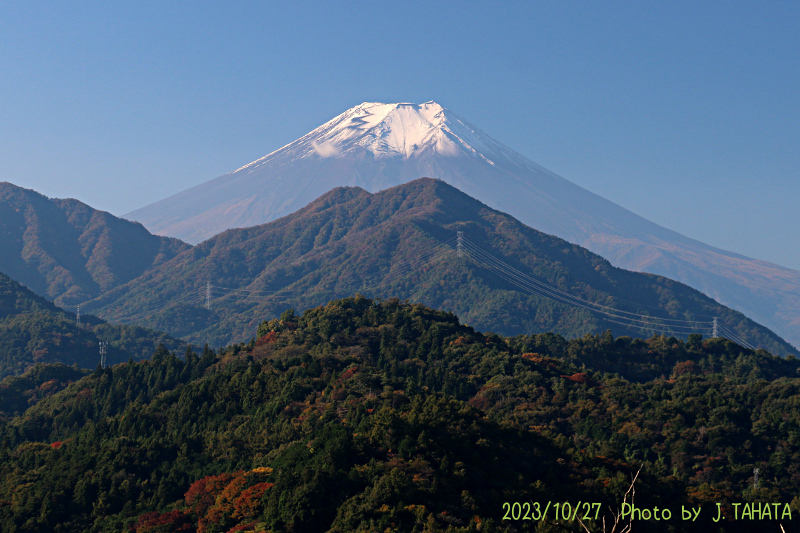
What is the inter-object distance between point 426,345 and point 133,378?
102ft

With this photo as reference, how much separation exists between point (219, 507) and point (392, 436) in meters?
10.8

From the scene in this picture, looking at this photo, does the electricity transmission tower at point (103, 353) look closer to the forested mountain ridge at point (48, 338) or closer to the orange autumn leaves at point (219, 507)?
the forested mountain ridge at point (48, 338)

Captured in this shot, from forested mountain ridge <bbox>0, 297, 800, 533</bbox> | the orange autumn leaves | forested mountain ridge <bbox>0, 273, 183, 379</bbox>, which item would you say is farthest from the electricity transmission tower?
the orange autumn leaves

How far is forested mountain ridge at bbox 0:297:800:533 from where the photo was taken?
163 feet

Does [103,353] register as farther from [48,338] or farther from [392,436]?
[392,436]

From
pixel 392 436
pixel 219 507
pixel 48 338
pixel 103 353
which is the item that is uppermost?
pixel 392 436

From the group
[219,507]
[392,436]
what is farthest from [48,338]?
[392,436]

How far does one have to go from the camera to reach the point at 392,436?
54375 mm

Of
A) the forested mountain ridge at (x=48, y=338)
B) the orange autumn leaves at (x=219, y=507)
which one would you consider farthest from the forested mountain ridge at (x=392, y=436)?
the forested mountain ridge at (x=48, y=338)

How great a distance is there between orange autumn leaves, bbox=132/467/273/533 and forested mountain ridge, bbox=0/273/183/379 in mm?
95960

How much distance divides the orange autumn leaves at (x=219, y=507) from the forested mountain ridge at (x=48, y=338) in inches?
3778

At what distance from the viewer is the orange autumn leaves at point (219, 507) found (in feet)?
163

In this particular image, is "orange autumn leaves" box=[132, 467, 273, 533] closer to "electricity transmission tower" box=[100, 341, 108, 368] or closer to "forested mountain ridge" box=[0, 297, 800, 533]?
"forested mountain ridge" box=[0, 297, 800, 533]

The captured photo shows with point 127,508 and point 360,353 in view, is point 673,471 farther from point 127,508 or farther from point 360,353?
point 127,508
